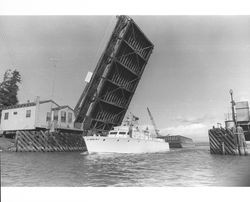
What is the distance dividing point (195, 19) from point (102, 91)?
12962mm

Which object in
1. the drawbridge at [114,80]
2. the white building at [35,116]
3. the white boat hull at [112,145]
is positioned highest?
the drawbridge at [114,80]

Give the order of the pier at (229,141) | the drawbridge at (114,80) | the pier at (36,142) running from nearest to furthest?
1. the pier at (229,141)
2. the drawbridge at (114,80)
3. the pier at (36,142)

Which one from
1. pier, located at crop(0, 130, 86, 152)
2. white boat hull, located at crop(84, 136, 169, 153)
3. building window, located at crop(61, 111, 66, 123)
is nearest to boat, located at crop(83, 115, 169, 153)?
white boat hull, located at crop(84, 136, 169, 153)

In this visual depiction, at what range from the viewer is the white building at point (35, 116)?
19.6 m

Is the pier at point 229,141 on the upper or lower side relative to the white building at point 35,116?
lower

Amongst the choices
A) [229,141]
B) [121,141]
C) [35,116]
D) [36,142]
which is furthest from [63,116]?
[229,141]

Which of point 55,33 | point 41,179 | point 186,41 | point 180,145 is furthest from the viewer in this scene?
point 180,145

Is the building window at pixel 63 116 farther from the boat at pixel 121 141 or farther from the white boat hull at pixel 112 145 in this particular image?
the white boat hull at pixel 112 145

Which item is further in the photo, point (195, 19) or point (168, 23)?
point (168, 23)

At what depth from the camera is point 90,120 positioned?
19.6m

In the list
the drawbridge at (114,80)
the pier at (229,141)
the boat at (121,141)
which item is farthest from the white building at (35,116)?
the pier at (229,141)
